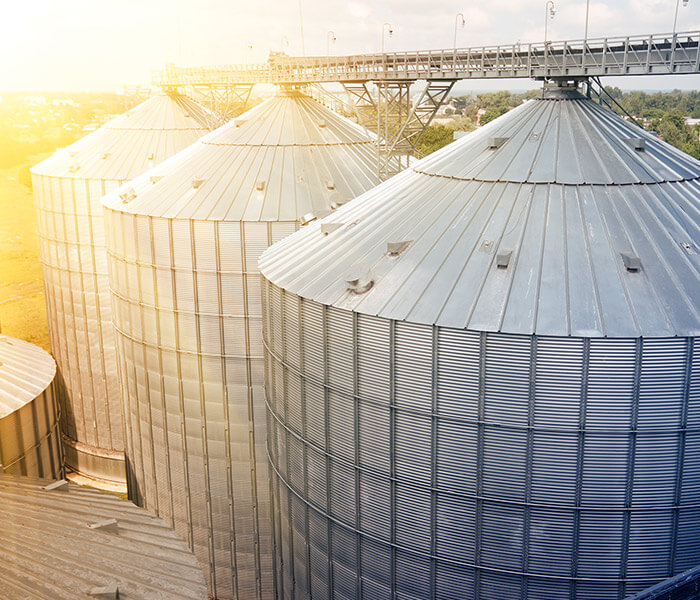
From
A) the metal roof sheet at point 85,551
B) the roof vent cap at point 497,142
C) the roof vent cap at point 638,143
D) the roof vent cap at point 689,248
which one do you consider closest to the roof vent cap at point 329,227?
the roof vent cap at point 497,142

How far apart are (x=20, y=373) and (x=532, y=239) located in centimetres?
2460

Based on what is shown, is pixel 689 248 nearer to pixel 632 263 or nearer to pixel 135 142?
pixel 632 263

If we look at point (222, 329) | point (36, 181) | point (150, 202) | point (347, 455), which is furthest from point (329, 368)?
point (36, 181)

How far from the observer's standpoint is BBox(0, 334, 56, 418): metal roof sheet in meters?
32.2

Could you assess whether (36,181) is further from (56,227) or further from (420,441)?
(420,441)

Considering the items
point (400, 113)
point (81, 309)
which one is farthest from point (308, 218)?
point (81, 309)

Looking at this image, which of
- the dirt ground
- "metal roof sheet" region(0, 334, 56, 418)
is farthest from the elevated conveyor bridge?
the dirt ground

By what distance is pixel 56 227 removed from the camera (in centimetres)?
4706

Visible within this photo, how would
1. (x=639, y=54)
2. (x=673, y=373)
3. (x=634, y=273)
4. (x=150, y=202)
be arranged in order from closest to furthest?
(x=673, y=373) → (x=634, y=273) → (x=639, y=54) → (x=150, y=202)

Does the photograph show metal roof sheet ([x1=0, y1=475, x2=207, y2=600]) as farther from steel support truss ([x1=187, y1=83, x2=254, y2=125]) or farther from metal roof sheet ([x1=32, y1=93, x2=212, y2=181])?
steel support truss ([x1=187, y1=83, x2=254, y2=125])

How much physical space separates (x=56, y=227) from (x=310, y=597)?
31.4 meters

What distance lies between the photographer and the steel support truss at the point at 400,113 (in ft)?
108

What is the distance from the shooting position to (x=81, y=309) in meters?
46.9

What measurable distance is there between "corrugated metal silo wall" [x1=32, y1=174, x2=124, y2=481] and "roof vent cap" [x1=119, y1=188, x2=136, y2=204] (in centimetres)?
815
